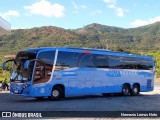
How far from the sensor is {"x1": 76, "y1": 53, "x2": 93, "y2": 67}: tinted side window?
71.8 feet

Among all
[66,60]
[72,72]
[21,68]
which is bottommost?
[72,72]

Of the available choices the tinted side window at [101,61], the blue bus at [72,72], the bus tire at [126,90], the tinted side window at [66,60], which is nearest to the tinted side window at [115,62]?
the blue bus at [72,72]

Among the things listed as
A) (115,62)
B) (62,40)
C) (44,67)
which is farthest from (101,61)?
(62,40)

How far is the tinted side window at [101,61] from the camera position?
2322 centimetres

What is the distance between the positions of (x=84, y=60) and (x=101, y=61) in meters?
1.76

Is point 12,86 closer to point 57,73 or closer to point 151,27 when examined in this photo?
Answer: point 57,73

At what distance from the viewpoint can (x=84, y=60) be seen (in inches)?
877

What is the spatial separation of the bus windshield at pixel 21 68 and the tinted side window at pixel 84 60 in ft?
9.66

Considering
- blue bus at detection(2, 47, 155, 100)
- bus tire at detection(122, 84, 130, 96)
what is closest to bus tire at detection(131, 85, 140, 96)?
blue bus at detection(2, 47, 155, 100)

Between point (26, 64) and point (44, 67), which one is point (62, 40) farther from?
point (26, 64)

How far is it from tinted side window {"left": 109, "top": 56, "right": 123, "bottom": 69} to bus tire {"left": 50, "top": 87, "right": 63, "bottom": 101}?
4688mm

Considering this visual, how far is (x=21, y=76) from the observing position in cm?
1995

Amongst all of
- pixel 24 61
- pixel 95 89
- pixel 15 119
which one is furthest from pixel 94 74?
pixel 15 119

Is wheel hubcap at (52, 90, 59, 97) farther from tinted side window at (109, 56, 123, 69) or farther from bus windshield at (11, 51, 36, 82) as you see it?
tinted side window at (109, 56, 123, 69)
